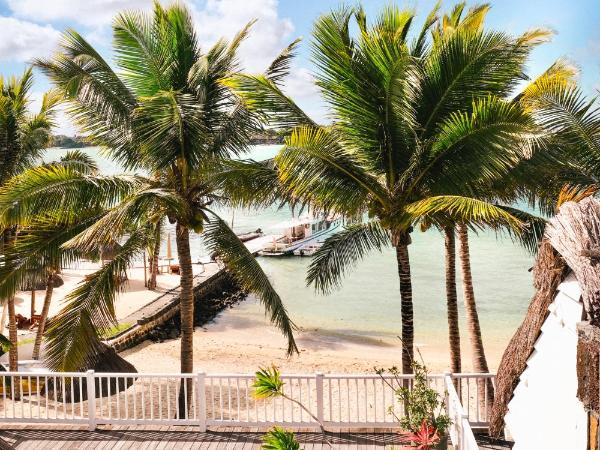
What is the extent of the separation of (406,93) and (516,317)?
2447 cm

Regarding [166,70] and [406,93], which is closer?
Result: [406,93]

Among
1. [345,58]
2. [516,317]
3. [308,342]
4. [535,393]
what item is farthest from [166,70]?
[516,317]

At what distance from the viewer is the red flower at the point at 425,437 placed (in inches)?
252

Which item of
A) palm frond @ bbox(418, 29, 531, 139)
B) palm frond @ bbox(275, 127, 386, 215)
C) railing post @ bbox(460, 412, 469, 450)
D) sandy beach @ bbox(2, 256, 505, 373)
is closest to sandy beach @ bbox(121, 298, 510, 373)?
sandy beach @ bbox(2, 256, 505, 373)

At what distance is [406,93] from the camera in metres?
8.66

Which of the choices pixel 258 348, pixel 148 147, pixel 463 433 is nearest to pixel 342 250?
pixel 148 147

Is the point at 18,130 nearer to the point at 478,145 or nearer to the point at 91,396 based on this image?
the point at 91,396

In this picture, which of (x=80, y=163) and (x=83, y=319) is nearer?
(x=83, y=319)

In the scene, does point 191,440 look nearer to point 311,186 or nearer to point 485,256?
point 311,186

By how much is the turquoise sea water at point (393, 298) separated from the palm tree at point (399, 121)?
28.8 feet

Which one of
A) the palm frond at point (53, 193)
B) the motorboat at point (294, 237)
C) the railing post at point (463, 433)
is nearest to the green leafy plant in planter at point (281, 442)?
Answer: the railing post at point (463, 433)

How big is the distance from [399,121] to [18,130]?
8.14m

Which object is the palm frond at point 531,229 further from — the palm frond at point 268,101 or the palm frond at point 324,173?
the palm frond at point 268,101

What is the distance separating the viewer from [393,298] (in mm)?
36312
